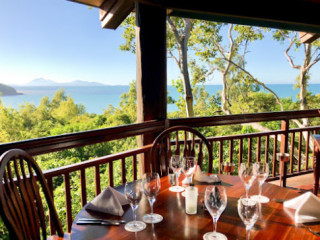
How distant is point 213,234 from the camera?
39.0 inches

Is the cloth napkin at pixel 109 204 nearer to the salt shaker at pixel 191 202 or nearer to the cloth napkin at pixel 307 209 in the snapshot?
the salt shaker at pixel 191 202

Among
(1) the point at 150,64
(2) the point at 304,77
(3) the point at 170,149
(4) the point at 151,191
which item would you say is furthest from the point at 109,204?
(2) the point at 304,77

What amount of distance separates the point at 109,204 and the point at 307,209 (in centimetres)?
86

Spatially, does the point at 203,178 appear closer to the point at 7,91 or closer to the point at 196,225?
the point at 196,225

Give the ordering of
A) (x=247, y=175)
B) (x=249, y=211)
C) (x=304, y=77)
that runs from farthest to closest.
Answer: (x=304, y=77), (x=247, y=175), (x=249, y=211)

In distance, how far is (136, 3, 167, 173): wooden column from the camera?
2.58 meters

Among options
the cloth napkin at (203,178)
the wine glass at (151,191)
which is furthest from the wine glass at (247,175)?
the wine glass at (151,191)

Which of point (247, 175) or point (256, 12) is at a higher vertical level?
point (256, 12)

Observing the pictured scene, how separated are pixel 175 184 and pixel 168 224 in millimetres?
453

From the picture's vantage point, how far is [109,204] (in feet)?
3.95

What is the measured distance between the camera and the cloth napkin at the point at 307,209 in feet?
3.57

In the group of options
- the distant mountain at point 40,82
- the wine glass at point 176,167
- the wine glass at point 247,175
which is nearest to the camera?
the wine glass at point 247,175

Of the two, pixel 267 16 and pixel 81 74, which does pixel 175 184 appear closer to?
pixel 267 16

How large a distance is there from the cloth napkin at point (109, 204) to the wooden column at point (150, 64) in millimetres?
1376
